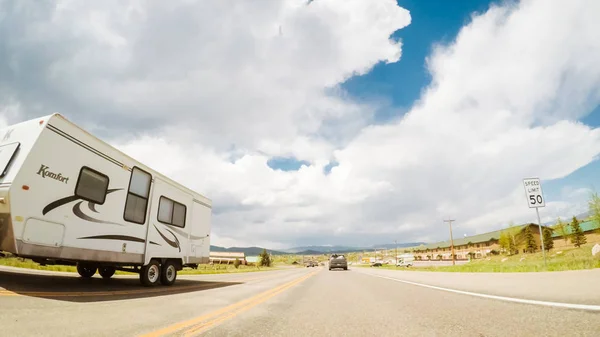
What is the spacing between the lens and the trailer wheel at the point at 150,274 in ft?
34.8

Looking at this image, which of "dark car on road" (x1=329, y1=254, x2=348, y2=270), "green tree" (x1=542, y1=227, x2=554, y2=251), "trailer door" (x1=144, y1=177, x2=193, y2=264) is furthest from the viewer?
"green tree" (x1=542, y1=227, x2=554, y2=251)

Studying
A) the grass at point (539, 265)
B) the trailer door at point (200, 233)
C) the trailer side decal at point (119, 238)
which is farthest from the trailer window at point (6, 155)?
the grass at point (539, 265)

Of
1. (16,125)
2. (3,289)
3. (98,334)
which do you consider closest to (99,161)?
(16,125)

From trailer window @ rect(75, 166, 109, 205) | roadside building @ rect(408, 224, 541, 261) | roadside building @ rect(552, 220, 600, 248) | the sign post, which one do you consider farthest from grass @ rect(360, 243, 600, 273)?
roadside building @ rect(408, 224, 541, 261)

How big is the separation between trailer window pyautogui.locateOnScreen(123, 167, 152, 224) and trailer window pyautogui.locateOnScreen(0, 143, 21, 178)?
319 centimetres

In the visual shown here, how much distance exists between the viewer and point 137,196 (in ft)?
33.5

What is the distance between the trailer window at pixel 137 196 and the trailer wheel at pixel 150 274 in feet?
5.47

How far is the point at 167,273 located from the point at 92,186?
4.92 meters

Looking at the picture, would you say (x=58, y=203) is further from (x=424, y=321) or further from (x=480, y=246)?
(x=480, y=246)

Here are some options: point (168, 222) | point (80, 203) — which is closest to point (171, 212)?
point (168, 222)

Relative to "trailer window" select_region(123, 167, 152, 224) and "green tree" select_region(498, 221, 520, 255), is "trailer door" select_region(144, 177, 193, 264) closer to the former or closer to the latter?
"trailer window" select_region(123, 167, 152, 224)

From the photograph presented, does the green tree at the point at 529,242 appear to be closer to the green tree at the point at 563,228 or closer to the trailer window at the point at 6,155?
the green tree at the point at 563,228

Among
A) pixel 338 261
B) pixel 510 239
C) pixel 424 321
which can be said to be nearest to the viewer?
pixel 424 321

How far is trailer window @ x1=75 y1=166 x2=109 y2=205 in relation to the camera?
8.07 meters
